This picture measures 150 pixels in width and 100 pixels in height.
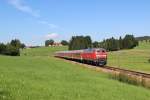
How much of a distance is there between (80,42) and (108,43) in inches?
649

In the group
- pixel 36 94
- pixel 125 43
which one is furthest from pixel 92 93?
pixel 125 43

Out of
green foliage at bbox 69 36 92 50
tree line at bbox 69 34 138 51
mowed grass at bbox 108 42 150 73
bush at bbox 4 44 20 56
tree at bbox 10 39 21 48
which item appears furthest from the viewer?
green foliage at bbox 69 36 92 50

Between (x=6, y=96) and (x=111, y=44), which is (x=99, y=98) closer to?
(x=6, y=96)

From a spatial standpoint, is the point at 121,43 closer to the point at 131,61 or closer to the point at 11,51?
the point at 11,51

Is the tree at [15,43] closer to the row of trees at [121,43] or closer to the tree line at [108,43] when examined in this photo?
the tree line at [108,43]

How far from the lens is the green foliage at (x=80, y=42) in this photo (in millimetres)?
178000

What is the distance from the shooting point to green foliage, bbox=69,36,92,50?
178 m

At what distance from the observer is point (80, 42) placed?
182 meters

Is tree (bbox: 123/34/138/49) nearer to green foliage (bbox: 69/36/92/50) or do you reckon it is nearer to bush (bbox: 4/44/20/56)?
green foliage (bbox: 69/36/92/50)

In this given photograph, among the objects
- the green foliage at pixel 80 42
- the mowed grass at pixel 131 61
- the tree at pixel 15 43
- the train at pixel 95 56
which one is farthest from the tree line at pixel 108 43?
the train at pixel 95 56

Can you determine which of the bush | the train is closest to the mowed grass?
the train

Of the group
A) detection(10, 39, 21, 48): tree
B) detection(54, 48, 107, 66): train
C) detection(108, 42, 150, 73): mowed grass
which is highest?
detection(10, 39, 21, 48): tree

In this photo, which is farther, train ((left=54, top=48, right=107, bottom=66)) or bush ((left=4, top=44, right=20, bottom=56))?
bush ((left=4, top=44, right=20, bottom=56))

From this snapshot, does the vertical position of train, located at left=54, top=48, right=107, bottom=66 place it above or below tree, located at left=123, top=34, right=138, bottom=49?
below
